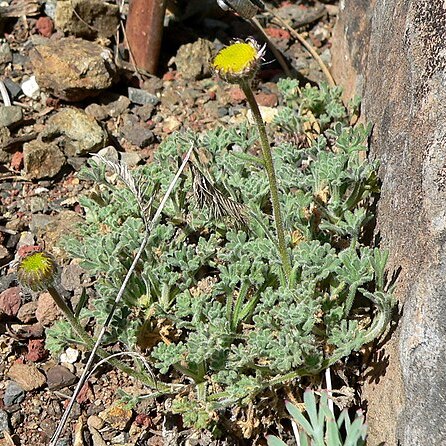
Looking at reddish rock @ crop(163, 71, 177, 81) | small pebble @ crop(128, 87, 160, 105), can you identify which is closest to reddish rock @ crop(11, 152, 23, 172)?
small pebble @ crop(128, 87, 160, 105)

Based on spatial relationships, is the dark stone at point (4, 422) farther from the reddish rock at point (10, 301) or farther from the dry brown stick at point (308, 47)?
the dry brown stick at point (308, 47)

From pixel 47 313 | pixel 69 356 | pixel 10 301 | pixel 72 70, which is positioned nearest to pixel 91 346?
pixel 69 356

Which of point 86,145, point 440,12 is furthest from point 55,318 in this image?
point 440,12

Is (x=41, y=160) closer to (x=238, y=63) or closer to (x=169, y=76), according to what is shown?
(x=169, y=76)

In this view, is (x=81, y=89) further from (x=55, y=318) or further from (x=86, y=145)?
(x=55, y=318)

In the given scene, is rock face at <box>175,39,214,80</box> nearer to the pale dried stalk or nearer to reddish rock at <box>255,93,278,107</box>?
reddish rock at <box>255,93,278,107</box>

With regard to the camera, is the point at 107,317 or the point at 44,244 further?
the point at 44,244
